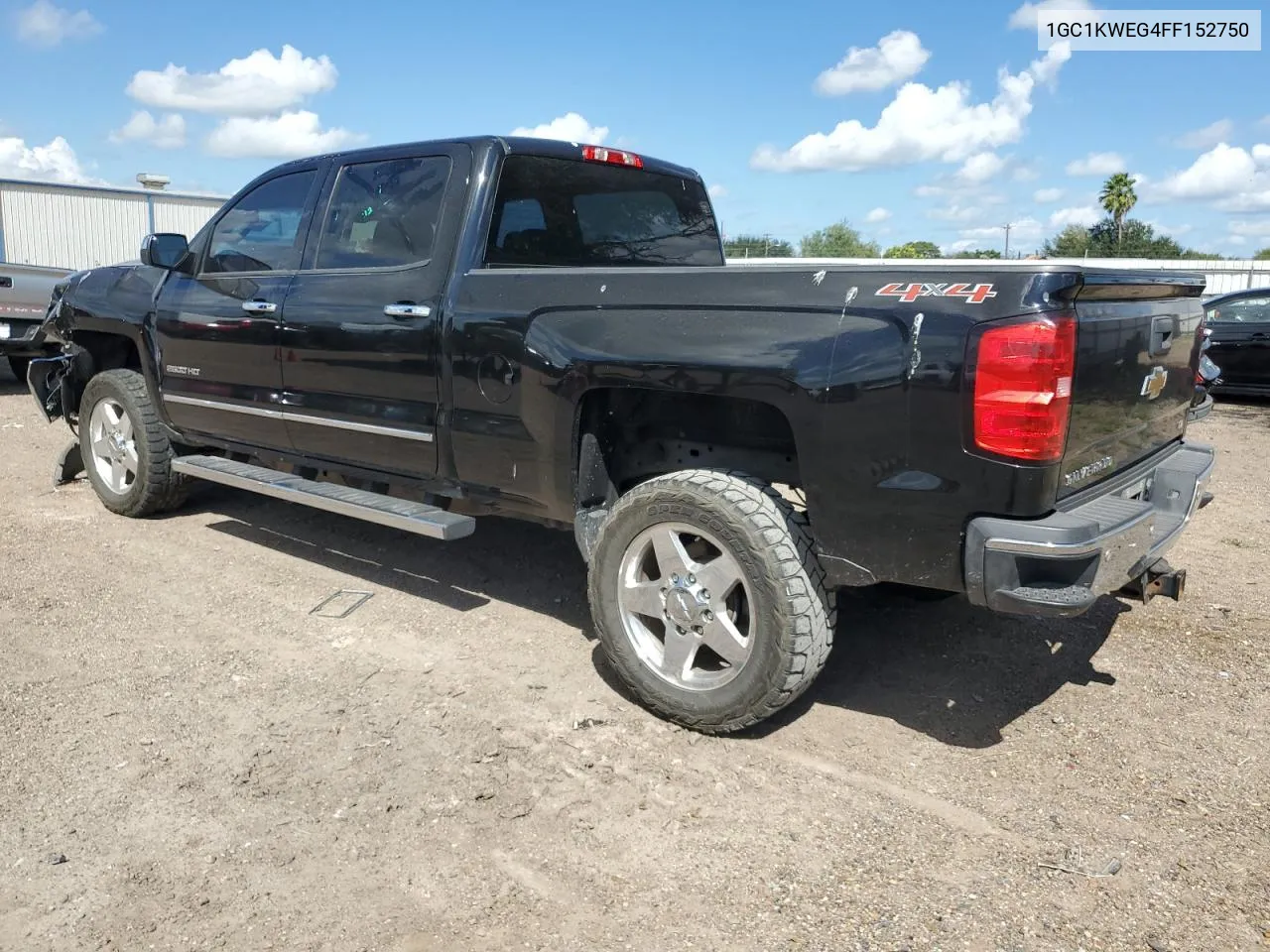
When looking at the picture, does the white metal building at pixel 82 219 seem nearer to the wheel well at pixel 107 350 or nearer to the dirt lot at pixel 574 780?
the wheel well at pixel 107 350

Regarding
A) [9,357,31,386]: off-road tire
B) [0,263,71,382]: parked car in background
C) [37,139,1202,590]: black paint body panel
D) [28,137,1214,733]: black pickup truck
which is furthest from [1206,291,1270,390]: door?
[9,357,31,386]: off-road tire

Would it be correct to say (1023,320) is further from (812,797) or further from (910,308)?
(812,797)

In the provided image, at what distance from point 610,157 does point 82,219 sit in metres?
25.0

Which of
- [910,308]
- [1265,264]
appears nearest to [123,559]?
[910,308]

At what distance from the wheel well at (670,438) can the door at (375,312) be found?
76 cm

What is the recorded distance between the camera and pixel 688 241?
519 centimetres

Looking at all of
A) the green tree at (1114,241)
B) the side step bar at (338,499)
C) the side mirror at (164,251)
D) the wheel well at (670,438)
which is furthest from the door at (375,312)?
Answer: the green tree at (1114,241)

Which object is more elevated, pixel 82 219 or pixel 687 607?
pixel 82 219

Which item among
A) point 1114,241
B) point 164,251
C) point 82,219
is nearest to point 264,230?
point 164,251

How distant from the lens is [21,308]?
35.1 ft

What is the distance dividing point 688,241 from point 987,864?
340 centimetres

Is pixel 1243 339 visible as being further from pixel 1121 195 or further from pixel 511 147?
pixel 1121 195

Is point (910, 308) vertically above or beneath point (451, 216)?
beneath

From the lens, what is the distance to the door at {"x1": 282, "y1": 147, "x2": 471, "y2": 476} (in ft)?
13.7
